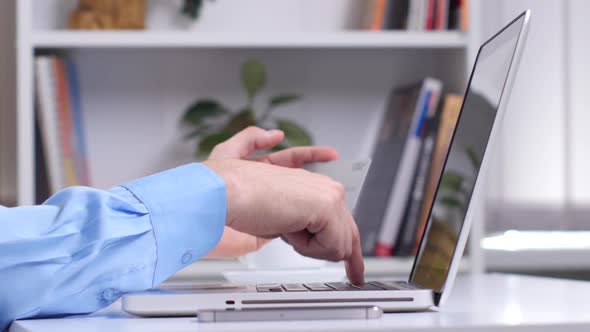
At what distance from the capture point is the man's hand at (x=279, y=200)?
0.82 meters

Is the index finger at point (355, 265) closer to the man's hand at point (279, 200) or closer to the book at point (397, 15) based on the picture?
the man's hand at point (279, 200)

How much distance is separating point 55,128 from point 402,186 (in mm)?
802

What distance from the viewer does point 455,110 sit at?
2066 millimetres

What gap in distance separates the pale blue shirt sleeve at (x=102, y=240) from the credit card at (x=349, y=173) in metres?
0.20

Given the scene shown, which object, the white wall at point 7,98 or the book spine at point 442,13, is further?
Result: the white wall at point 7,98

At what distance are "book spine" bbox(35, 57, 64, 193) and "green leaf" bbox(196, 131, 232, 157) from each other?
0.32m

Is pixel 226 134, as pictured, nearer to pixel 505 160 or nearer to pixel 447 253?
pixel 505 160

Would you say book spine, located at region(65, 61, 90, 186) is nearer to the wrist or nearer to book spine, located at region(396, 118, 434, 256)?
book spine, located at region(396, 118, 434, 256)

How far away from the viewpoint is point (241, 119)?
213 cm

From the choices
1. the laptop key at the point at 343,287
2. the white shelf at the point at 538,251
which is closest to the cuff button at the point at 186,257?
the laptop key at the point at 343,287

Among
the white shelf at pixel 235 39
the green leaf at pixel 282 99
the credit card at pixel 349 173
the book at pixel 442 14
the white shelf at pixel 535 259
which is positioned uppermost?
the book at pixel 442 14

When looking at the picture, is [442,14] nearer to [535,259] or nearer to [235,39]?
[235,39]

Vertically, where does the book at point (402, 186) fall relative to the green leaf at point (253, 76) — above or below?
below

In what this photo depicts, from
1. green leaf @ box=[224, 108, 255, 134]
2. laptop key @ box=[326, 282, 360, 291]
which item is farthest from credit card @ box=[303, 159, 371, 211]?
green leaf @ box=[224, 108, 255, 134]
